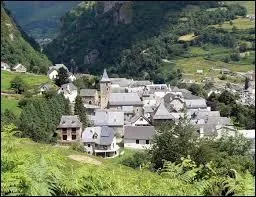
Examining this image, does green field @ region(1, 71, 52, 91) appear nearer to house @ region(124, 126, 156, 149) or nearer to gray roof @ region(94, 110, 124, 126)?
gray roof @ region(94, 110, 124, 126)

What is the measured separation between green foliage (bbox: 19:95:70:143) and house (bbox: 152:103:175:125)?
33.9ft

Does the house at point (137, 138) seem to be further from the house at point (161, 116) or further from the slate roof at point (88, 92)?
the slate roof at point (88, 92)

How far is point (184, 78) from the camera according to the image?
128000mm

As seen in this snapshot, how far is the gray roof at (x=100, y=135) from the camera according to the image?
5803 centimetres

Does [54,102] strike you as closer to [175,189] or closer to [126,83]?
[126,83]

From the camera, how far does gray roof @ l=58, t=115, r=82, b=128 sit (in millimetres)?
58975

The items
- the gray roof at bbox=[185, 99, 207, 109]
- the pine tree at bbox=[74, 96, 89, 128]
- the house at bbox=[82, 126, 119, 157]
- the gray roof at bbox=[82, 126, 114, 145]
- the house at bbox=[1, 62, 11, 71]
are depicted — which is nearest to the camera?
the house at bbox=[82, 126, 119, 157]

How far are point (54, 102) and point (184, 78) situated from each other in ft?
226

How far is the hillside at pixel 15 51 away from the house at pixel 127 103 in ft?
96.6

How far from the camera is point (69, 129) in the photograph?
2331 inches

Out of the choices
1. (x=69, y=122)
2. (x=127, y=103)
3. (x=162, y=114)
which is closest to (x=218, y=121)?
(x=162, y=114)

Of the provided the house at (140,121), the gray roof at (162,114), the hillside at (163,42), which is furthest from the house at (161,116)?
the hillside at (163,42)

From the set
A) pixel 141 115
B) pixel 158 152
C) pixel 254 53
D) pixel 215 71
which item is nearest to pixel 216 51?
pixel 254 53

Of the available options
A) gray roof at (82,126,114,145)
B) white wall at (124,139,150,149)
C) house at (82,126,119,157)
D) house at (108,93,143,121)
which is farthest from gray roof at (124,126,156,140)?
house at (108,93,143,121)
